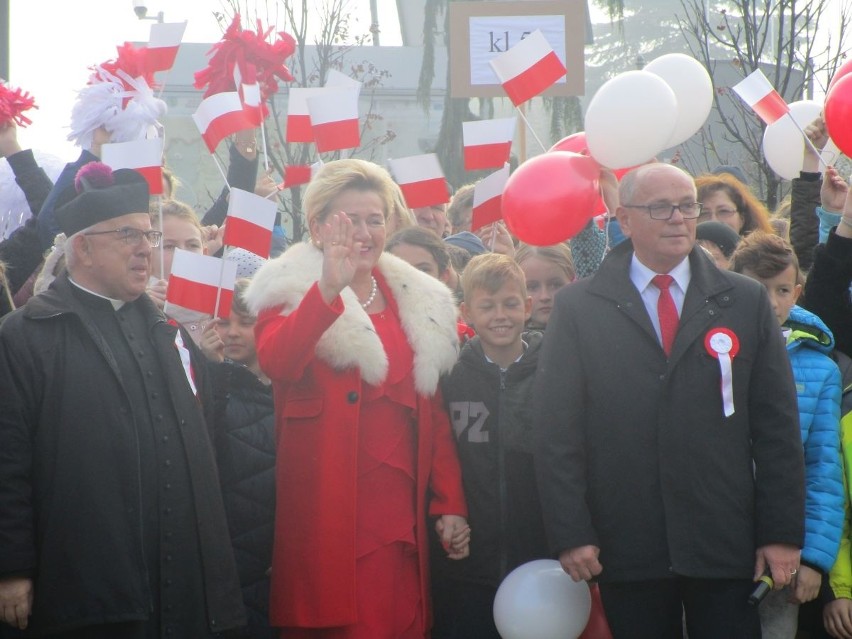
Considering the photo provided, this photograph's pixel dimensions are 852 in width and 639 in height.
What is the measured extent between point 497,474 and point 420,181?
2.08 metres

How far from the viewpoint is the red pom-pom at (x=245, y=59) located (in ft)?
20.6

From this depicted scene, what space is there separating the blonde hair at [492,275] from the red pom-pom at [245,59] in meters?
2.05

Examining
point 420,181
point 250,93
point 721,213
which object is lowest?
point 721,213

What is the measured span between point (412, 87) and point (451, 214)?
11925mm

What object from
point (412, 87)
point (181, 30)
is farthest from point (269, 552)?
point (412, 87)

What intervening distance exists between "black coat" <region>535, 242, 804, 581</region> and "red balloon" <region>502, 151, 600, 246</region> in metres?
0.92

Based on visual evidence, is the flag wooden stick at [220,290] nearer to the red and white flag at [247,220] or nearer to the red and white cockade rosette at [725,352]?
the red and white flag at [247,220]

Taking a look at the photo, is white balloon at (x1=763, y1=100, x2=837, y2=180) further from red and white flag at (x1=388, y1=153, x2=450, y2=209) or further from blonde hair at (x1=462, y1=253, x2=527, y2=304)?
blonde hair at (x1=462, y1=253, x2=527, y2=304)

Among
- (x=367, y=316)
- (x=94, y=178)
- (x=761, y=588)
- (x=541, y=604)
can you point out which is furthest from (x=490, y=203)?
(x=761, y=588)

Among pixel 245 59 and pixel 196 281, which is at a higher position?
pixel 245 59

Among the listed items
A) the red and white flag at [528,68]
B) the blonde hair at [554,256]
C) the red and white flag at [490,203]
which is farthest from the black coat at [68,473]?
the red and white flag at [528,68]

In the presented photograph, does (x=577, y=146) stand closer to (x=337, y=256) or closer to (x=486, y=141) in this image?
(x=486, y=141)

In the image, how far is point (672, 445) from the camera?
13.1 feet

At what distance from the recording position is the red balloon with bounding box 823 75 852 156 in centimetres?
481
